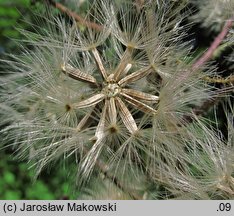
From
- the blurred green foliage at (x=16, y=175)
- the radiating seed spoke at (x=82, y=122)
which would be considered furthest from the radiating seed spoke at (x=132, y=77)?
the blurred green foliage at (x=16, y=175)

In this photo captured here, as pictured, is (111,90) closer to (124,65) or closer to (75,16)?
(124,65)

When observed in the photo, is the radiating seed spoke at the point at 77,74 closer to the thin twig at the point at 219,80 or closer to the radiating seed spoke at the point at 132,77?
the radiating seed spoke at the point at 132,77

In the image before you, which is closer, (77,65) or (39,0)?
(77,65)

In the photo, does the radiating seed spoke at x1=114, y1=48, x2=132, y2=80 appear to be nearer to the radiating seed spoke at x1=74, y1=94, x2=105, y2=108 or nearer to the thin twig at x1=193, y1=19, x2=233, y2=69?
the radiating seed spoke at x1=74, y1=94, x2=105, y2=108

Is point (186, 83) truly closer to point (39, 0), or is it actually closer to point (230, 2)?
point (230, 2)

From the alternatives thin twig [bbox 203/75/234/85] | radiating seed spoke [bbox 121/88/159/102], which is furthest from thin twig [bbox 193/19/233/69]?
radiating seed spoke [bbox 121/88/159/102]

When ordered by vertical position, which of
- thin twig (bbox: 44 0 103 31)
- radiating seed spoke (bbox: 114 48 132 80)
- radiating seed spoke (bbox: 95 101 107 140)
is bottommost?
radiating seed spoke (bbox: 95 101 107 140)

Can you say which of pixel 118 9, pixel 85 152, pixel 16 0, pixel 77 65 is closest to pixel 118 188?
pixel 85 152
